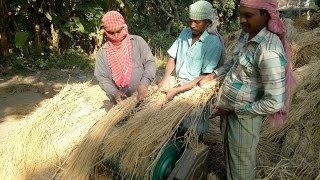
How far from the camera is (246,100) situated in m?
1.99

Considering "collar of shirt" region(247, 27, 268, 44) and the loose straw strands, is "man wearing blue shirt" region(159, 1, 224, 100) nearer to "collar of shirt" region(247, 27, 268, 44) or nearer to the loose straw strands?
the loose straw strands

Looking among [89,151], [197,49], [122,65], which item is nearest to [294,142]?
[197,49]

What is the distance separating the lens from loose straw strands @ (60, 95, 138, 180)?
93.8 inches

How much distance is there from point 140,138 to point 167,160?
0.23m

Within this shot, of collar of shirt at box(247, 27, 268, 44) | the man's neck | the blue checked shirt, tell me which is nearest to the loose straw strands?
the man's neck

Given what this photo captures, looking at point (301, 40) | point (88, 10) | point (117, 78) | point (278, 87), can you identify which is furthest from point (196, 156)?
point (88, 10)

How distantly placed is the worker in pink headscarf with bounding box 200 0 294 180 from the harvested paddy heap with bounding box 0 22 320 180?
0.89ft

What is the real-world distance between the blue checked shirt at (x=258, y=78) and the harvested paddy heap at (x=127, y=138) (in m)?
0.32

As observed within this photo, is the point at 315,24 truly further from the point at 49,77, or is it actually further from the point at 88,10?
the point at 49,77

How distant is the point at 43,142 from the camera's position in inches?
108

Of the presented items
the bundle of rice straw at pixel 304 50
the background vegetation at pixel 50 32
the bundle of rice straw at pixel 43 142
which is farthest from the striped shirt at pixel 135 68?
the background vegetation at pixel 50 32

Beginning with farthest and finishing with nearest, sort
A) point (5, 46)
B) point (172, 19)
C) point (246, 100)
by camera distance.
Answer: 1. point (172, 19)
2. point (5, 46)
3. point (246, 100)

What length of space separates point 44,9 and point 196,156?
18.5 ft

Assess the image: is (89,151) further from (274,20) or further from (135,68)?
(274,20)
